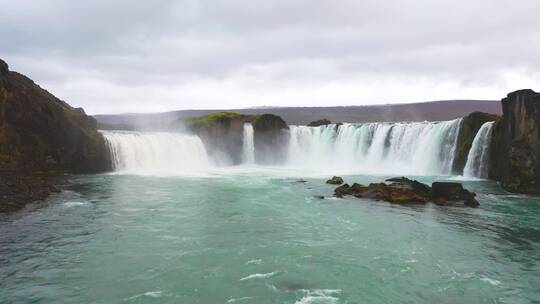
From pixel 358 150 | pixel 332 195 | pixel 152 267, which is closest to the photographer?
pixel 152 267

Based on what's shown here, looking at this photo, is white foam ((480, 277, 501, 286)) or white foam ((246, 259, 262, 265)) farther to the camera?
white foam ((246, 259, 262, 265))

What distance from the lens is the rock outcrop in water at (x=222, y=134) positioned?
164 feet

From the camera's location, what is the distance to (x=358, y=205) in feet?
69.7

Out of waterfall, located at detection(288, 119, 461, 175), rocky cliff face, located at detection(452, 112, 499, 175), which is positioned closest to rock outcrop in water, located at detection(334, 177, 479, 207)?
rocky cliff face, located at detection(452, 112, 499, 175)

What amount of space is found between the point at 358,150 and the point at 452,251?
35522 mm

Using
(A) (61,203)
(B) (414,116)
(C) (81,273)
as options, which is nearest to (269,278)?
(C) (81,273)

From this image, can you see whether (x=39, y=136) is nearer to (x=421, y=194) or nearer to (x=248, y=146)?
(x=248, y=146)

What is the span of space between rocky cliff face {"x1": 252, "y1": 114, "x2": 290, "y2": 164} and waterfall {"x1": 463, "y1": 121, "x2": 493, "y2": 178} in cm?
2406

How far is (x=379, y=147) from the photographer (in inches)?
1802

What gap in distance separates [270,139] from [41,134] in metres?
27.0

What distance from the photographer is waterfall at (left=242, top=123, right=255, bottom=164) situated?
52000 millimetres

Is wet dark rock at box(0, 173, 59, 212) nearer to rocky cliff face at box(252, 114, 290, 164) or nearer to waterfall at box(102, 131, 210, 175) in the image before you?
waterfall at box(102, 131, 210, 175)

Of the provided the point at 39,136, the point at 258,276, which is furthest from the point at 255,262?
the point at 39,136

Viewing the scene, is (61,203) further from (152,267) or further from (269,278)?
(269,278)
